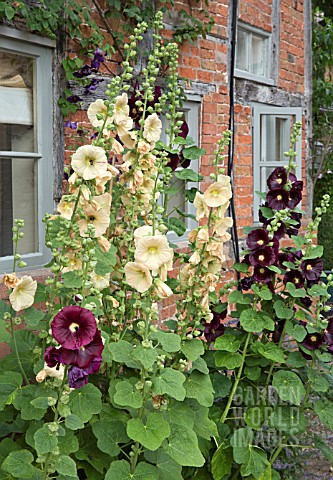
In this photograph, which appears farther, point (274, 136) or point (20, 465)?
point (274, 136)

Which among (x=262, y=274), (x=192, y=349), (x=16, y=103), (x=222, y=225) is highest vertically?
(x=16, y=103)

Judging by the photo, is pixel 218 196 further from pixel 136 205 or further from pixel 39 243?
Answer: pixel 39 243

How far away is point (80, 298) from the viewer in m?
2.16

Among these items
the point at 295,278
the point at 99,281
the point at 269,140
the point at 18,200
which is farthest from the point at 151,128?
the point at 269,140

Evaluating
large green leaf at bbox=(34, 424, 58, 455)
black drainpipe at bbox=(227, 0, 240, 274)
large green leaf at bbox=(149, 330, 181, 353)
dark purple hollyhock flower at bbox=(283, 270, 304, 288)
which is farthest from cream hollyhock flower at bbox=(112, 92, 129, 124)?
black drainpipe at bbox=(227, 0, 240, 274)

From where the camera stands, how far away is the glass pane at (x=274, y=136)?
21.3ft

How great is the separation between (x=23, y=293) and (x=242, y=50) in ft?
14.7

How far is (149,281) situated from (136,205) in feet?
1.69

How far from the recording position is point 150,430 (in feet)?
7.34

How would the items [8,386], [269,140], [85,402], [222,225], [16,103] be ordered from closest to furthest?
[85,402] < [8,386] < [222,225] < [16,103] < [269,140]

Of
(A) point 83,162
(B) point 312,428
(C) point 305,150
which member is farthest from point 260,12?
(A) point 83,162

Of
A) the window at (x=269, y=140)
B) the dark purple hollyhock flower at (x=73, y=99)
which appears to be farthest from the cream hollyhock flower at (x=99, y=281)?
the window at (x=269, y=140)

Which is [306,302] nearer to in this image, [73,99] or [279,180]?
[279,180]

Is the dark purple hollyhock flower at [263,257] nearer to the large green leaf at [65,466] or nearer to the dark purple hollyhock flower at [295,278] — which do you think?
the dark purple hollyhock flower at [295,278]
